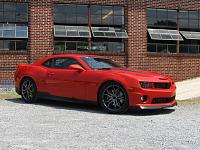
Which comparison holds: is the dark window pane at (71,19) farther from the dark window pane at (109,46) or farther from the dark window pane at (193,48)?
the dark window pane at (193,48)

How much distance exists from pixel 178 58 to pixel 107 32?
133 inches

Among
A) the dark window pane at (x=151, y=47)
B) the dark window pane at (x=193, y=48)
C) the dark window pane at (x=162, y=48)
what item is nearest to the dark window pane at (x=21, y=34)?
the dark window pane at (x=151, y=47)

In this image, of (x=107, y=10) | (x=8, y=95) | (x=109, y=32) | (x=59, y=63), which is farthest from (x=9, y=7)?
(x=59, y=63)

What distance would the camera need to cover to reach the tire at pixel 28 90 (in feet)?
37.1

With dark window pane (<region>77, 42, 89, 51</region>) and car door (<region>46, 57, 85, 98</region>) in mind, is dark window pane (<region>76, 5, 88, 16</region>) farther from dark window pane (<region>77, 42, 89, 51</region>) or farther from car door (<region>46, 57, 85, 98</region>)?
car door (<region>46, 57, 85, 98</region>)

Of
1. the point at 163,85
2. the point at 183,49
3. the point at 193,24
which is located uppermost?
the point at 193,24

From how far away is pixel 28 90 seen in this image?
11.5 metres

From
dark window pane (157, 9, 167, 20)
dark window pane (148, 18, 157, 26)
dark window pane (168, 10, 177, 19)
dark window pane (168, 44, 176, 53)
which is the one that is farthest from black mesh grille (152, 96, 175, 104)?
dark window pane (168, 10, 177, 19)

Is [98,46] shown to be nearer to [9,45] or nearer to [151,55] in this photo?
[151,55]

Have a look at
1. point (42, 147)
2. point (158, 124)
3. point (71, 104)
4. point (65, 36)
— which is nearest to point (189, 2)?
point (65, 36)

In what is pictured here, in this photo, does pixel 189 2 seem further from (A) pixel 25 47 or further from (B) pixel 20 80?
(B) pixel 20 80

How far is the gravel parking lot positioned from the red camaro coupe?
0.30 metres

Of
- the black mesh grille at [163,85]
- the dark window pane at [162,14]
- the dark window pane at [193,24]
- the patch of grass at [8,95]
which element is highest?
the dark window pane at [162,14]

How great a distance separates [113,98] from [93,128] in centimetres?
207
